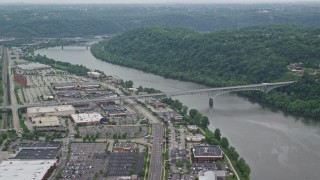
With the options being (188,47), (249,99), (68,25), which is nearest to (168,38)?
(188,47)

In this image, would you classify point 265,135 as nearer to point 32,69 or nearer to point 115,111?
point 115,111

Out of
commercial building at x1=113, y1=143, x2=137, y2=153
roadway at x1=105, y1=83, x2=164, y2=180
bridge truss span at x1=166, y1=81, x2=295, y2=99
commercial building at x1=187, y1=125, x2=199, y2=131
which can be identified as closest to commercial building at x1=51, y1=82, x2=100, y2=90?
roadway at x1=105, y1=83, x2=164, y2=180

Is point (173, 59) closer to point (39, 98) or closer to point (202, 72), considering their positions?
point (202, 72)

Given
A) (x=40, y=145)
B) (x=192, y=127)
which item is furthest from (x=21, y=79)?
(x=192, y=127)

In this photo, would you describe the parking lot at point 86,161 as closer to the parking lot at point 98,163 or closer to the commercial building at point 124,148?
the parking lot at point 98,163

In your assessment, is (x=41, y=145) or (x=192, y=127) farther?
(x=192, y=127)

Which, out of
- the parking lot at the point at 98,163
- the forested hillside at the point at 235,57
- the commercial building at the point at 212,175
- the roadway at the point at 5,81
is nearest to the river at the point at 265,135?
the commercial building at the point at 212,175

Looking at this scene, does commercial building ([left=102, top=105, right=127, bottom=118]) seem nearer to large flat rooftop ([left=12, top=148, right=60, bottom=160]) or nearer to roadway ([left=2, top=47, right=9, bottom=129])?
roadway ([left=2, top=47, right=9, bottom=129])

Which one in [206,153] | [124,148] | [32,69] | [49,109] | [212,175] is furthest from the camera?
[32,69]
